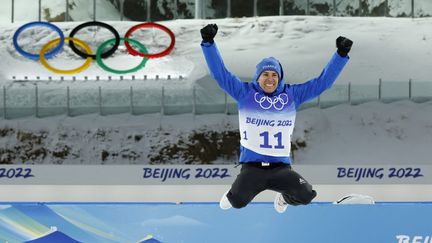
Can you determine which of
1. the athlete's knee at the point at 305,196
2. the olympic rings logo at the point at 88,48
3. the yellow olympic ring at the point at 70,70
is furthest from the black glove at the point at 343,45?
the yellow olympic ring at the point at 70,70

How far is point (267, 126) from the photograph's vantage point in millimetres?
5770

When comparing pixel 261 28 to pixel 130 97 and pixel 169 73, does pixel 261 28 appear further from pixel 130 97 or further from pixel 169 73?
pixel 130 97

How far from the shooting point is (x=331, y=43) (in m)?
30.2

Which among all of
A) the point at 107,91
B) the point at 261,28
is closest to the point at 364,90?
the point at 261,28

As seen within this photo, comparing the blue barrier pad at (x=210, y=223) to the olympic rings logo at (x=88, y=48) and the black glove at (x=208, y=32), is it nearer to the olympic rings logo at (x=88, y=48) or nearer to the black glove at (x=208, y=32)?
the black glove at (x=208, y=32)

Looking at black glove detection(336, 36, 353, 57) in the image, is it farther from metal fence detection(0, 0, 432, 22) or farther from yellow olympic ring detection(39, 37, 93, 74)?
metal fence detection(0, 0, 432, 22)

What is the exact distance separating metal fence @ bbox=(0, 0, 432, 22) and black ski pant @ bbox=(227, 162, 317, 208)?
25522mm

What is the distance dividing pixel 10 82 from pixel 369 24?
13.5m

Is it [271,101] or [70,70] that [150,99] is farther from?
[271,101]

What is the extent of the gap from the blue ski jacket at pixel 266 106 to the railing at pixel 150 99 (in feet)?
62.9

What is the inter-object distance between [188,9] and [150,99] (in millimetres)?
6717

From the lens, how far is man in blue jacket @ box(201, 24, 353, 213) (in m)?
5.77

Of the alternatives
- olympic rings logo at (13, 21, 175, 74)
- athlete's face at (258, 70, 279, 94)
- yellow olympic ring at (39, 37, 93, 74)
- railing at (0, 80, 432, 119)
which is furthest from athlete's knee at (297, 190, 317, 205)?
yellow olympic ring at (39, 37, 93, 74)

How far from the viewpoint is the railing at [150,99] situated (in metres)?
25.7
